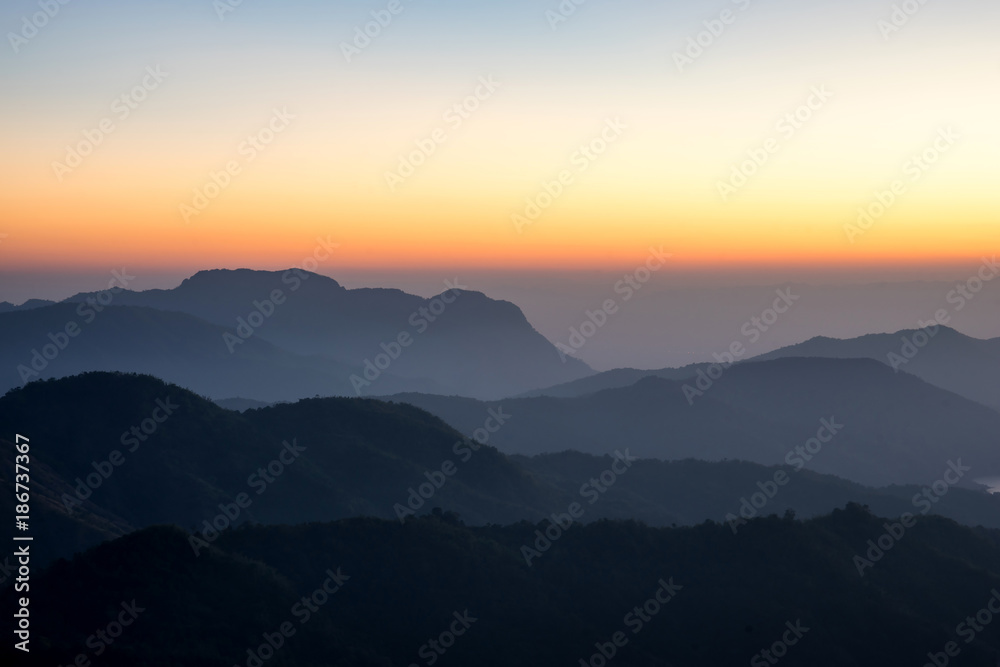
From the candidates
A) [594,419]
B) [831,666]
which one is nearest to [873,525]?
[831,666]

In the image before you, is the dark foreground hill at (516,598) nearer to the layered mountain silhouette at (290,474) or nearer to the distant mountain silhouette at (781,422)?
the layered mountain silhouette at (290,474)

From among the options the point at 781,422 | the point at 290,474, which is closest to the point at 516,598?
the point at 290,474

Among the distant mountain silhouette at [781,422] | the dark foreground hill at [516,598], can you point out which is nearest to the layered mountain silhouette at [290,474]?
the dark foreground hill at [516,598]

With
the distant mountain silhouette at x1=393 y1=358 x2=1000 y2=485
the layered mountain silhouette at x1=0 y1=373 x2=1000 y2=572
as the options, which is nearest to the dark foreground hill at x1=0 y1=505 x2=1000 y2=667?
the layered mountain silhouette at x1=0 y1=373 x2=1000 y2=572

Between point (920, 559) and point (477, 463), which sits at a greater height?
point (920, 559)

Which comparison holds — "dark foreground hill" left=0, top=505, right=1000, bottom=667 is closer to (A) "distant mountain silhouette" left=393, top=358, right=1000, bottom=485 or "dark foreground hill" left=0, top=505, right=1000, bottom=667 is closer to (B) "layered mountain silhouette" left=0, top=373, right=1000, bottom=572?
(B) "layered mountain silhouette" left=0, top=373, right=1000, bottom=572

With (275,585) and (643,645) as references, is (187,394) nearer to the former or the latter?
(275,585)
